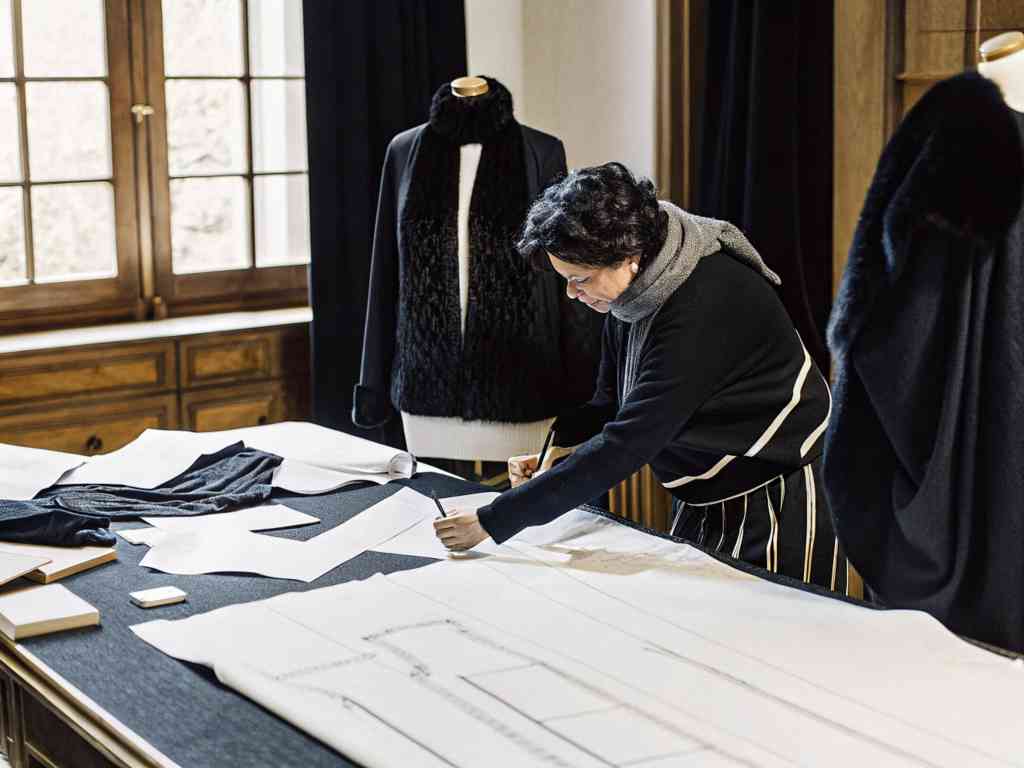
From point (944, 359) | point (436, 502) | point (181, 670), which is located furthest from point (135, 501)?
point (944, 359)

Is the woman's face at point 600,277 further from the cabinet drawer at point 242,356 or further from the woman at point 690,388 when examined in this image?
the cabinet drawer at point 242,356

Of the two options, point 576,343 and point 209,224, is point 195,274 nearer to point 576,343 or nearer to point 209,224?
point 209,224

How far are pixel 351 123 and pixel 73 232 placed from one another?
89cm

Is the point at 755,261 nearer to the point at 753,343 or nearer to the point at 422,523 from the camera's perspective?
the point at 753,343

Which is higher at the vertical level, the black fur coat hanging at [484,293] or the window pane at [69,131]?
the window pane at [69,131]

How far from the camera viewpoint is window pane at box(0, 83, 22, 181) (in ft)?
12.6

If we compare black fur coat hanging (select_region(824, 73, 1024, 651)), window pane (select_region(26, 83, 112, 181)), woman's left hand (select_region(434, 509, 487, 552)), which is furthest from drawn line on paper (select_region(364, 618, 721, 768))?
window pane (select_region(26, 83, 112, 181))

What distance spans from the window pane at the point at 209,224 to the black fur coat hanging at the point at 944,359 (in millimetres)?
2908

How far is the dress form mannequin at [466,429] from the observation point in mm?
3322

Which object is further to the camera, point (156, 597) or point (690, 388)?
point (690, 388)

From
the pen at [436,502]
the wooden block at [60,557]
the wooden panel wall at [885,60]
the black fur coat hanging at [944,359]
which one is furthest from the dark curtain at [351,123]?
the black fur coat hanging at [944,359]

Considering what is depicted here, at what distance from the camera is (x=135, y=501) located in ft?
8.18

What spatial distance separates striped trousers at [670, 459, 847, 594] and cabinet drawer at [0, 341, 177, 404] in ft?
6.52

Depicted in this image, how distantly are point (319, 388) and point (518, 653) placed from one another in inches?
97.8
